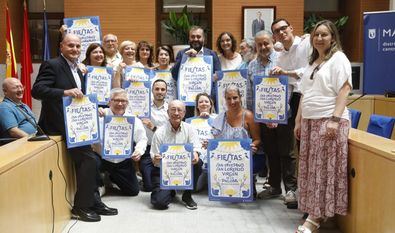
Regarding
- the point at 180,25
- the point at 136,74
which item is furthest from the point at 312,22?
the point at 136,74

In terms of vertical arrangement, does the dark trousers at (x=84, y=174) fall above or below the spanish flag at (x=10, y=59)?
below

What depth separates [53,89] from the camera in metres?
3.17

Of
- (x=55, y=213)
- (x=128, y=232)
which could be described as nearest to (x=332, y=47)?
(x=128, y=232)

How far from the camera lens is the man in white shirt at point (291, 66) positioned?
11.9 ft

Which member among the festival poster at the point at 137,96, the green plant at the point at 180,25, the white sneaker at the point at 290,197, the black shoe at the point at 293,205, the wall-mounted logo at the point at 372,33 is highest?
the green plant at the point at 180,25

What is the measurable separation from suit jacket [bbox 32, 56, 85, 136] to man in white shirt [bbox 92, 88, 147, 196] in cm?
74

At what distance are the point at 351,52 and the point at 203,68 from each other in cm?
415

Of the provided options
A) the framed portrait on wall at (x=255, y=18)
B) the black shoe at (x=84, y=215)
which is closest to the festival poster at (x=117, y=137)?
the black shoe at (x=84, y=215)

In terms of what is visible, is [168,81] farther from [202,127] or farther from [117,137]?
[117,137]

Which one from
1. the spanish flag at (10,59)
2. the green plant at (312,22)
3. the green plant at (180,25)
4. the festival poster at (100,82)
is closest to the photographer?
the festival poster at (100,82)

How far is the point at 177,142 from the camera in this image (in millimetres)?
4078

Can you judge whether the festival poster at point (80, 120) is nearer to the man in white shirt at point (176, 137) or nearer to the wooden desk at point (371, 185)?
the man in white shirt at point (176, 137)

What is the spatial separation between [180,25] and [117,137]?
10.7 feet

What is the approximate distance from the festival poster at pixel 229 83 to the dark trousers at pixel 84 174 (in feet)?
4.89
